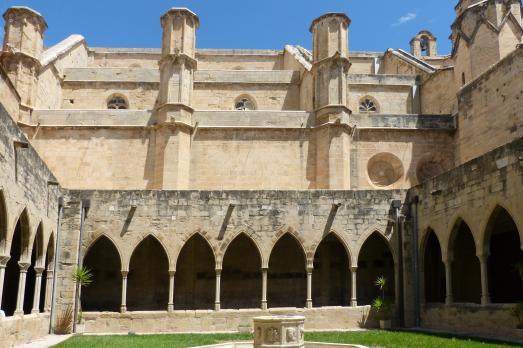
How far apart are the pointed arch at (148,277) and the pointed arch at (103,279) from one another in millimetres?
474

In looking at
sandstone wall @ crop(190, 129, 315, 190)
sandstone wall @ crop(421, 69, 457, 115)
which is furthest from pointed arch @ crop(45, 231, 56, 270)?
sandstone wall @ crop(421, 69, 457, 115)

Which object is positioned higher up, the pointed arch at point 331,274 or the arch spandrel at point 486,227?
the arch spandrel at point 486,227

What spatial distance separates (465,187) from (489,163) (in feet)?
4.05

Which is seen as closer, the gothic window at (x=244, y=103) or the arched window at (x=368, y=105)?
the gothic window at (x=244, y=103)

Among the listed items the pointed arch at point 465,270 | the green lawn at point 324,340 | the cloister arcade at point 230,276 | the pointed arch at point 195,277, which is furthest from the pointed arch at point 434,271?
the pointed arch at point 195,277

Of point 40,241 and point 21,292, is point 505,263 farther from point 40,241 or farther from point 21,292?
point 21,292

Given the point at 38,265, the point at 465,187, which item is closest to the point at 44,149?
the point at 38,265

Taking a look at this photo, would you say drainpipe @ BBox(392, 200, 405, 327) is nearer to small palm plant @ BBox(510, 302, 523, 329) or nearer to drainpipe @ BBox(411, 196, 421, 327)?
drainpipe @ BBox(411, 196, 421, 327)

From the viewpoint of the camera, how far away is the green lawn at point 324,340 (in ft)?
39.2

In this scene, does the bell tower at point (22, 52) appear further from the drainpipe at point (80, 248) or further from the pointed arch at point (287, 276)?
the pointed arch at point (287, 276)

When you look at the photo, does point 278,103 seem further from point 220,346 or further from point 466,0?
point 220,346

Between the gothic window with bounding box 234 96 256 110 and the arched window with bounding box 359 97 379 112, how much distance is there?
551 cm

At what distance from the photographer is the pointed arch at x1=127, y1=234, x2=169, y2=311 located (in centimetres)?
2002

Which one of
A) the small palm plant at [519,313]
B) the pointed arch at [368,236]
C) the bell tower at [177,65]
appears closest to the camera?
the small palm plant at [519,313]
